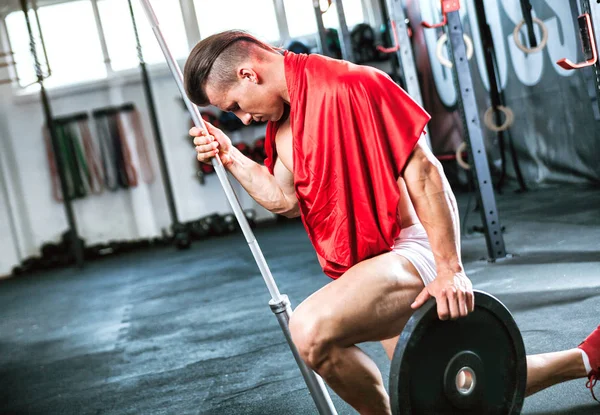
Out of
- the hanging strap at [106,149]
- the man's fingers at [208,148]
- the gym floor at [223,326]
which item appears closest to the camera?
the man's fingers at [208,148]

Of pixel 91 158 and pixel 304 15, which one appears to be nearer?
pixel 91 158

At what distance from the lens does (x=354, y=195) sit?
1.52 meters

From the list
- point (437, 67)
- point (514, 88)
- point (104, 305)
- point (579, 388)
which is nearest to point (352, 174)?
point (579, 388)

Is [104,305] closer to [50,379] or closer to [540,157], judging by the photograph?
[50,379]

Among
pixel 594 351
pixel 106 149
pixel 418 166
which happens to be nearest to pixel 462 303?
pixel 418 166

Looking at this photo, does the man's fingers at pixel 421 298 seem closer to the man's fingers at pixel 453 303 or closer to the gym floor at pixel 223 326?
the man's fingers at pixel 453 303

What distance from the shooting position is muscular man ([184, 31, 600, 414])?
142 cm

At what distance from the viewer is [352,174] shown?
1516mm

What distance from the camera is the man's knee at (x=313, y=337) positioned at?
1.42 m

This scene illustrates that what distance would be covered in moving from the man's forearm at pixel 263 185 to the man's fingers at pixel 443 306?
649 mm

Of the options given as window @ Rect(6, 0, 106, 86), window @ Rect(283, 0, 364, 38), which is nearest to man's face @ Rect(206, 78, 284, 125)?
window @ Rect(283, 0, 364, 38)

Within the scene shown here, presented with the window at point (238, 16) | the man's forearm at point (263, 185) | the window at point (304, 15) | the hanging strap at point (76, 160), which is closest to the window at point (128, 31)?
the window at point (238, 16)

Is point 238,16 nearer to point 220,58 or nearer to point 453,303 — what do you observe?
point 220,58

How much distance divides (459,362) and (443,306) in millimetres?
169
